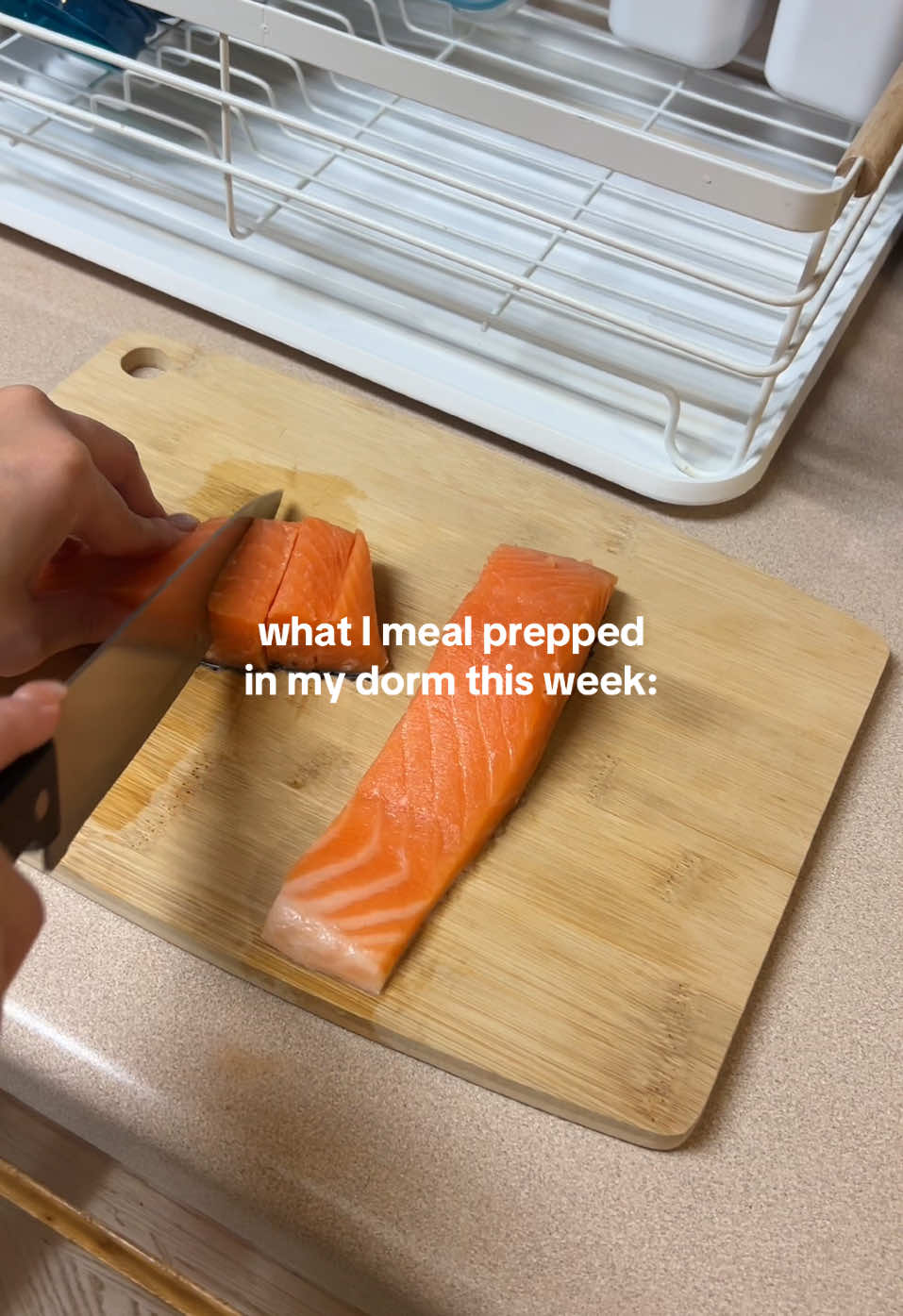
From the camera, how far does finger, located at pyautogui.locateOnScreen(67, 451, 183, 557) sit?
86 cm

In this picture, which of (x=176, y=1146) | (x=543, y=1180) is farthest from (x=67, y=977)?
(x=543, y=1180)

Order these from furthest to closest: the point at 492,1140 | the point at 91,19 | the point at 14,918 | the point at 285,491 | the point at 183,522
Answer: the point at 91,19, the point at 285,491, the point at 183,522, the point at 492,1140, the point at 14,918

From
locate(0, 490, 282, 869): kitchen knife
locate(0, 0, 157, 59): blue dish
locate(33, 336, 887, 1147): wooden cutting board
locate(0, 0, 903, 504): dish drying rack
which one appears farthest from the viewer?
locate(0, 0, 157, 59): blue dish

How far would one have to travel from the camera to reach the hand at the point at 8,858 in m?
0.58

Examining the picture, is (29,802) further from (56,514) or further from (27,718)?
(56,514)

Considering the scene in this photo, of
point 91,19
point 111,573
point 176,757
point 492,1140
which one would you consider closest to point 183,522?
point 111,573

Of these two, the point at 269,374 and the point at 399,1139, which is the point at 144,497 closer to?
the point at 269,374

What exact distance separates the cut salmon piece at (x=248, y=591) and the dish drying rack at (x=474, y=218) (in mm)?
305

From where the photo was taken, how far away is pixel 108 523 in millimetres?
892

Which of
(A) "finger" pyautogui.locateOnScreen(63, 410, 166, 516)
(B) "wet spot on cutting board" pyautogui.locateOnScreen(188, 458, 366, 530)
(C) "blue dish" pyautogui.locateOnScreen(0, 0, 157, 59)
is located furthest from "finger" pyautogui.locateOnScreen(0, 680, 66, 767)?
(C) "blue dish" pyautogui.locateOnScreen(0, 0, 157, 59)

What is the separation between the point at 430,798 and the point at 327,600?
21 centimetres

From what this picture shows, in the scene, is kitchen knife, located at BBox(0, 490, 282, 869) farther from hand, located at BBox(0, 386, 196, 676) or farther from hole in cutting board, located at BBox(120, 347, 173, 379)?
hole in cutting board, located at BBox(120, 347, 173, 379)

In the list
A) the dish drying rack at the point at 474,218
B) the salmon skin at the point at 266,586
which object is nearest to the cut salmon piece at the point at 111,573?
A: the salmon skin at the point at 266,586

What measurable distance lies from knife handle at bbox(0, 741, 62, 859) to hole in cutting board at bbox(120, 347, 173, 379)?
2.05 ft
